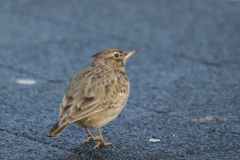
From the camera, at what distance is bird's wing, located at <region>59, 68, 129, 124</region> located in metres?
4.78

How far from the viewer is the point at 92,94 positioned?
503 cm

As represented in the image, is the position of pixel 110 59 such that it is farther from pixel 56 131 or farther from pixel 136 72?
pixel 136 72

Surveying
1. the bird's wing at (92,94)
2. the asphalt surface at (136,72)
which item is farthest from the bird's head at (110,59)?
the asphalt surface at (136,72)

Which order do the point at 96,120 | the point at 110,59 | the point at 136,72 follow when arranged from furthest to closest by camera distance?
the point at 136,72 < the point at 110,59 < the point at 96,120

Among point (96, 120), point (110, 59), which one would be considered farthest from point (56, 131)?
point (110, 59)

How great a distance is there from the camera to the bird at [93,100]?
4.73 m

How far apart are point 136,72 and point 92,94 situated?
3244mm

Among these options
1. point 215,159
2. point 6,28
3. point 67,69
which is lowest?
point 215,159

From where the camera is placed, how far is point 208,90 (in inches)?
285

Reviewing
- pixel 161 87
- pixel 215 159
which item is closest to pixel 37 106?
pixel 161 87

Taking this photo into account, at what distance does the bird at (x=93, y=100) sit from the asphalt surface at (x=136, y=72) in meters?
0.32

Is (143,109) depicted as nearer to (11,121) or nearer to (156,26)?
(11,121)

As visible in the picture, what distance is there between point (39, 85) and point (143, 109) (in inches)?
78.2

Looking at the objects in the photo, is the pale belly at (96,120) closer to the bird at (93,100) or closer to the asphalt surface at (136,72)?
the bird at (93,100)
